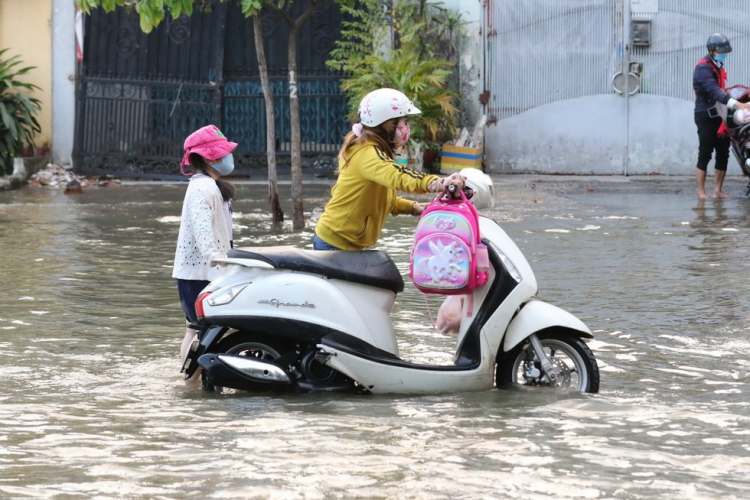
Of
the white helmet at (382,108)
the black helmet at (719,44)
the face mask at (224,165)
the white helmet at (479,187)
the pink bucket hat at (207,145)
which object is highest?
the black helmet at (719,44)

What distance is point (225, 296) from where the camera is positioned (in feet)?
19.4

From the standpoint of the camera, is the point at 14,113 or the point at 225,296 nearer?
the point at 225,296

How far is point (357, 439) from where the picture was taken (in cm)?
500

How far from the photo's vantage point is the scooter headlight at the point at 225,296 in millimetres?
5883

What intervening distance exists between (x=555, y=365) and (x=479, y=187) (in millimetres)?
918

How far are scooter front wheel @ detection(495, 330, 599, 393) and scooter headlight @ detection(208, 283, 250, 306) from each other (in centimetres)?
129

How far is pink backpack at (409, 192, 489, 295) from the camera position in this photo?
5.62m

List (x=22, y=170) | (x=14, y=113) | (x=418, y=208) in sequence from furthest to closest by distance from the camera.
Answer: (x=14, y=113), (x=22, y=170), (x=418, y=208)

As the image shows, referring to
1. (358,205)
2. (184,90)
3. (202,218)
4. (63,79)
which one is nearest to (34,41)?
(63,79)

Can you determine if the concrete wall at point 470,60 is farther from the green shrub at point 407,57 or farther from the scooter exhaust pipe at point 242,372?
the scooter exhaust pipe at point 242,372

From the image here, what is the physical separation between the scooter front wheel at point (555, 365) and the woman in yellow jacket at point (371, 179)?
2.82ft

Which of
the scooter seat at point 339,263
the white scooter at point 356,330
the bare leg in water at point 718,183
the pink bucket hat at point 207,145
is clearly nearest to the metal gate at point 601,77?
the bare leg in water at point 718,183

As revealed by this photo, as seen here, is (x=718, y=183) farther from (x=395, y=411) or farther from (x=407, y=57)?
(x=395, y=411)

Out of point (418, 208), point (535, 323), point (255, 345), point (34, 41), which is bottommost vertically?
point (255, 345)
